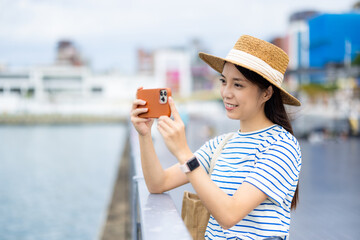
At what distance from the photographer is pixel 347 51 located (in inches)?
489

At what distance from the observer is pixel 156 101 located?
5.25 ft

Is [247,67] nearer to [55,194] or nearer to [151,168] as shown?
[151,168]

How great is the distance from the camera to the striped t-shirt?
151cm

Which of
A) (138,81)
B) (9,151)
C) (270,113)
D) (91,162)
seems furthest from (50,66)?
(270,113)

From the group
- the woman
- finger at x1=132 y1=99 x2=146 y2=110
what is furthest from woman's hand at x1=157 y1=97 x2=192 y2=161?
finger at x1=132 y1=99 x2=146 y2=110

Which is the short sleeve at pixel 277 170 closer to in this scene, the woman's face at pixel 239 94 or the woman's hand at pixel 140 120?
the woman's face at pixel 239 94

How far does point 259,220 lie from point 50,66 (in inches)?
2928

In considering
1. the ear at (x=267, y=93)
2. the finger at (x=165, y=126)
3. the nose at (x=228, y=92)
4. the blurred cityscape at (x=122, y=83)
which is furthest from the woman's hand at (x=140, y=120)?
the blurred cityscape at (x=122, y=83)

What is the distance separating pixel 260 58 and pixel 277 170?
1.40 feet

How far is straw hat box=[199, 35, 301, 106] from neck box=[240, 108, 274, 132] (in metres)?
0.13

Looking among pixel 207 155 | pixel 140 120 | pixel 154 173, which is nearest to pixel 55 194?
pixel 154 173

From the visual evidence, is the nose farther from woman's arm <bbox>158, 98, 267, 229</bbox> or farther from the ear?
woman's arm <bbox>158, 98, 267, 229</bbox>

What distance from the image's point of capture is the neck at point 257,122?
170cm

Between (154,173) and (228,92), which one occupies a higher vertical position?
(228,92)
